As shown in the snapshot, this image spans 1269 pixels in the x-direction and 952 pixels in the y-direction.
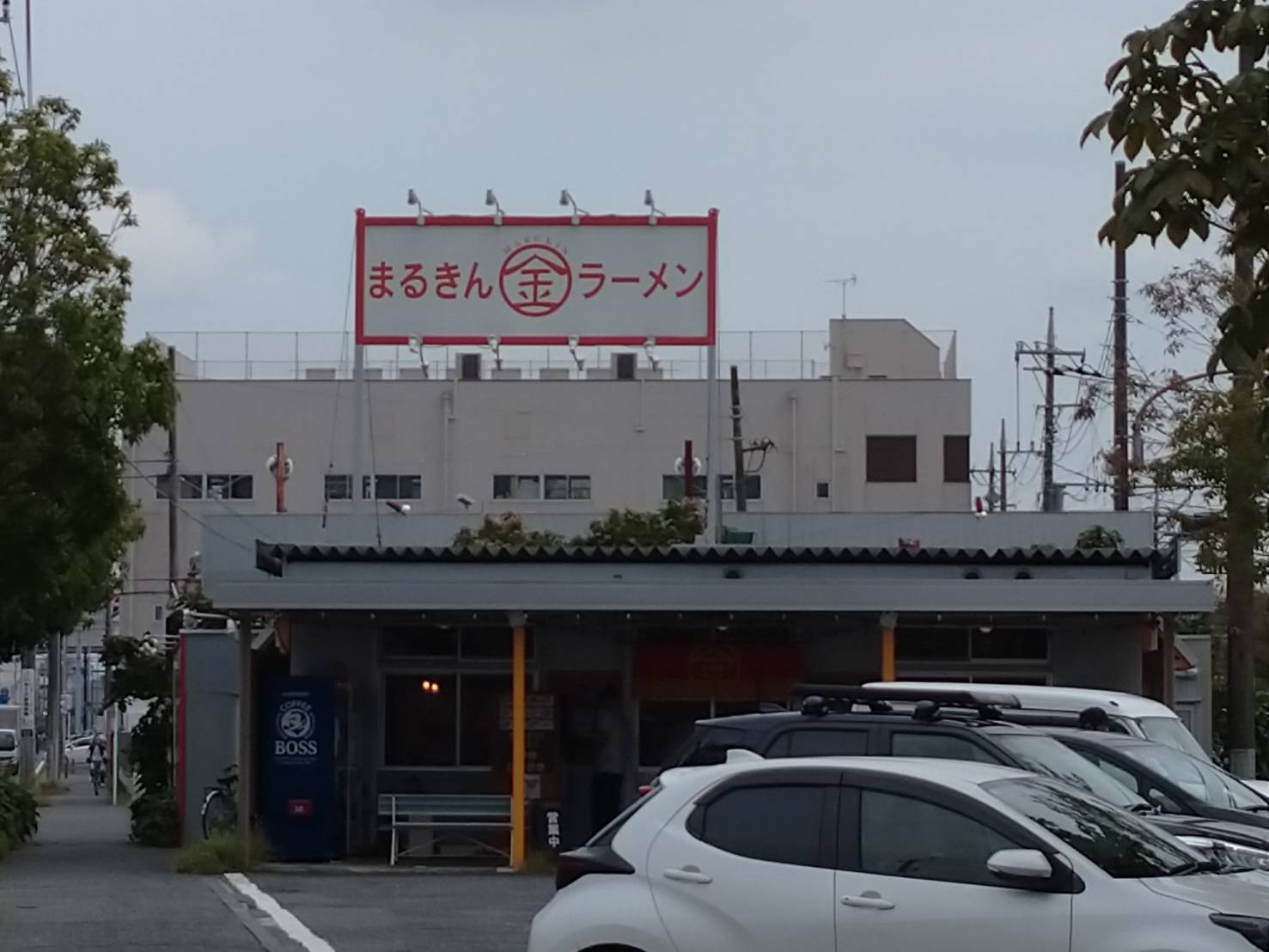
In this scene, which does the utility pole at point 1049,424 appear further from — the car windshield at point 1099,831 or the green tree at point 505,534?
the car windshield at point 1099,831

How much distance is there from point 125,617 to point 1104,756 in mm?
60943

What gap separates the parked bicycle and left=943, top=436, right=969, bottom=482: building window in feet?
136

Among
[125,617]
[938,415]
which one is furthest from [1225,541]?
[125,617]

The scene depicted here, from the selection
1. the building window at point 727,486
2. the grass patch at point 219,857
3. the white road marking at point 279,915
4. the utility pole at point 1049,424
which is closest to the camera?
the white road marking at point 279,915

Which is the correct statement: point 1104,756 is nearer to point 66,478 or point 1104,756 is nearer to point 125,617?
point 66,478

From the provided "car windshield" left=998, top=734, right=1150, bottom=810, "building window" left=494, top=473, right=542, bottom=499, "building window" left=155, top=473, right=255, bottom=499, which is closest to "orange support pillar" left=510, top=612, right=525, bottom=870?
"car windshield" left=998, top=734, right=1150, bottom=810

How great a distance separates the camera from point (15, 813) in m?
26.9

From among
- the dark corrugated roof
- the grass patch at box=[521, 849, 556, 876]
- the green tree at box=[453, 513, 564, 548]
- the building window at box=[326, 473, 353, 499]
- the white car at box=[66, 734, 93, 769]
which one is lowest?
the white car at box=[66, 734, 93, 769]

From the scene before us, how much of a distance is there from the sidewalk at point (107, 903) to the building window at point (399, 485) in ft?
116

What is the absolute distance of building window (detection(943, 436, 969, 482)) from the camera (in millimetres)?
64938

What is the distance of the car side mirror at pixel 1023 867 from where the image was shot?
340 inches

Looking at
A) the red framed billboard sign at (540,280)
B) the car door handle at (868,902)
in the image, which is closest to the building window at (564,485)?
the red framed billboard sign at (540,280)

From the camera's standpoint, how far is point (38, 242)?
79.0 feet

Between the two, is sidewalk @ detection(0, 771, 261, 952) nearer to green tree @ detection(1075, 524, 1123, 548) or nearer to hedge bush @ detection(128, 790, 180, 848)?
hedge bush @ detection(128, 790, 180, 848)
